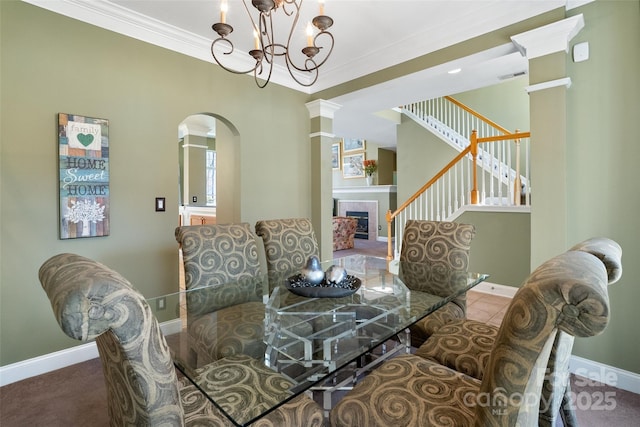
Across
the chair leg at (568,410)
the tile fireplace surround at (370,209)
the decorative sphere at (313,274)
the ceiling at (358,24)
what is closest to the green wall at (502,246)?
the ceiling at (358,24)

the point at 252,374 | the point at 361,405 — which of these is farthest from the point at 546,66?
the point at 252,374

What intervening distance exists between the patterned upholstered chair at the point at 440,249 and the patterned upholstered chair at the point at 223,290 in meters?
1.11

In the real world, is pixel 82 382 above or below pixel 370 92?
below

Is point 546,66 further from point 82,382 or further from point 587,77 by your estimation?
point 82,382

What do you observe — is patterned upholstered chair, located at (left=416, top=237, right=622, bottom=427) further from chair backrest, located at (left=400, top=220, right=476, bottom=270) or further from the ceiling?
the ceiling

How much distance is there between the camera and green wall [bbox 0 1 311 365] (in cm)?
204

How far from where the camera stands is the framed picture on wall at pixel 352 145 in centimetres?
901

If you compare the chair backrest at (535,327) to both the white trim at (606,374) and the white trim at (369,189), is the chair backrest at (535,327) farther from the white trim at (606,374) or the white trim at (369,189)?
the white trim at (369,189)

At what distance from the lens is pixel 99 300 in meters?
0.64

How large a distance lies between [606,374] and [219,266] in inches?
104

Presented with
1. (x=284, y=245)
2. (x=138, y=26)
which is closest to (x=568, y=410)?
(x=284, y=245)

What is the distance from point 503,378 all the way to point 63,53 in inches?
124

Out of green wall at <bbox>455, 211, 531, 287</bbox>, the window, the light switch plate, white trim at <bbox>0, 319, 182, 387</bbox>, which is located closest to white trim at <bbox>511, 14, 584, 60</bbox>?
the light switch plate

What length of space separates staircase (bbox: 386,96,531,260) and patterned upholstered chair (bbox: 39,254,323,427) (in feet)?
12.9
